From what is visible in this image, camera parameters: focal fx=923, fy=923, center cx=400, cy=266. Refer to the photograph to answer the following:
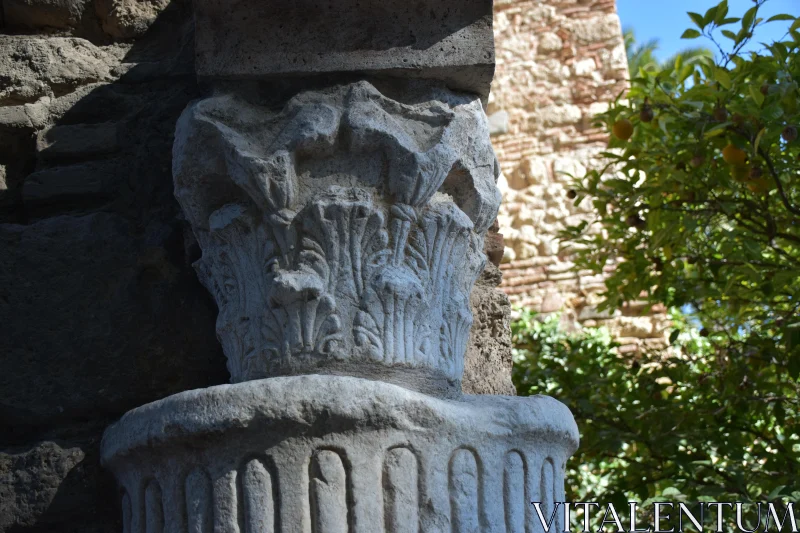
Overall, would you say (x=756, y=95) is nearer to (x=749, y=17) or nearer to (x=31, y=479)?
(x=749, y=17)

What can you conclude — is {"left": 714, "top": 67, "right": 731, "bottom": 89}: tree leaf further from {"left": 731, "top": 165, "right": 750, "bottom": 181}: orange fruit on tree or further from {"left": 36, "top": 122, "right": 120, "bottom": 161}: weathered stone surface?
{"left": 36, "top": 122, "right": 120, "bottom": 161}: weathered stone surface

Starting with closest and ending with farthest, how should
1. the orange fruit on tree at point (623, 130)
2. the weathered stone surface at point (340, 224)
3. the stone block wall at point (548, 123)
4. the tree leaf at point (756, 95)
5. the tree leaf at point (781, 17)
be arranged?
the weathered stone surface at point (340, 224) < the tree leaf at point (756, 95) < the tree leaf at point (781, 17) < the orange fruit on tree at point (623, 130) < the stone block wall at point (548, 123)

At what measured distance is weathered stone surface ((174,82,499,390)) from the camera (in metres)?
1.51

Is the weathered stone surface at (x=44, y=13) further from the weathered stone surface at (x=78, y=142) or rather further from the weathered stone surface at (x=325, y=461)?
the weathered stone surface at (x=325, y=461)

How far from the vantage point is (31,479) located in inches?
66.3

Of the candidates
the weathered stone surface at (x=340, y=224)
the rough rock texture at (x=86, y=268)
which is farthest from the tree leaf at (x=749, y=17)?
the rough rock texture at (x=86, y=268)

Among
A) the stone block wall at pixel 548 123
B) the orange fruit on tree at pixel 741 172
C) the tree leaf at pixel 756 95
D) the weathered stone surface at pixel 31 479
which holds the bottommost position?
the weathered stone surface at pixel 31 479

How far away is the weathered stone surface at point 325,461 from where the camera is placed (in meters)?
1.38

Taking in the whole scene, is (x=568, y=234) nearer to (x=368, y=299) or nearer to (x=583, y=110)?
(x=368, y=299)

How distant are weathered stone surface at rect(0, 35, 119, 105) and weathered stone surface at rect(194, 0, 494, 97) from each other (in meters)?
0.46

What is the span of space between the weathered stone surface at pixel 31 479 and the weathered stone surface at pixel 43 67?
782 mm

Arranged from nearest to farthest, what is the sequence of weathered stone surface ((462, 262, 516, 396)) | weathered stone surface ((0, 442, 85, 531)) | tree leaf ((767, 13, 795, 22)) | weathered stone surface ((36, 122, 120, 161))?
weathered stone surface ((0, 442, 85, 531)) → weathered stone surface ((462, 262, 516, 396)) → weathered stone surface ((36, 122, 120, 161)) → tree leaf ((767, 13, 795, 22))

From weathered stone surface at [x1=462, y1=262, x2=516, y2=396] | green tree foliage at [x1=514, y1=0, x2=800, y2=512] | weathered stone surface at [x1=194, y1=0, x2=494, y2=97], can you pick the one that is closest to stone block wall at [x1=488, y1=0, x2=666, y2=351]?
green tree foliage at [x1=514, y1=0, x2=800, y2=512]

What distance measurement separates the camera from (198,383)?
1.75m
